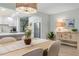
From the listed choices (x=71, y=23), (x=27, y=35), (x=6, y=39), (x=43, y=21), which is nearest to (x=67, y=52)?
(x=71, y=23)

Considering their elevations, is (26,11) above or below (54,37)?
above

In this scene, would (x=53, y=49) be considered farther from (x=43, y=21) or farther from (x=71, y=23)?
(x=71, y=23)

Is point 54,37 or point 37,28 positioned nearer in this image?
point 37,28

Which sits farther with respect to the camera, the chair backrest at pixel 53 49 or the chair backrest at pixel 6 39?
the chair backrest at pixel 6 39

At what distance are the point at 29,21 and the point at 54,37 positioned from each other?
3.28ft

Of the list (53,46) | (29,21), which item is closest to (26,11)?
(29,21)

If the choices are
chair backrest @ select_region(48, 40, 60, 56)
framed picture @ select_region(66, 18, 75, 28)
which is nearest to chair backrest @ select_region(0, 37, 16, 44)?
chair backrest @ select_region(48, 40, 60, 56)

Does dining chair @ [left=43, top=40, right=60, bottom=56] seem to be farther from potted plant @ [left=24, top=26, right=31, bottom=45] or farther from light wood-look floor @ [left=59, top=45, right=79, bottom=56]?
light wood-look floor @ [left=59, top=45, right=79, bottom=56]

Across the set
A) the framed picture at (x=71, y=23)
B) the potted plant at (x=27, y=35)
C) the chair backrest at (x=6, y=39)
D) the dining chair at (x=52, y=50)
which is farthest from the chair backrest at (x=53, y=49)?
the framed picture at (x=71, y=23)

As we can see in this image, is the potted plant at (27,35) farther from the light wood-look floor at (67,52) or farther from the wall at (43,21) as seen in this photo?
the light wood-look floor at (67,52)

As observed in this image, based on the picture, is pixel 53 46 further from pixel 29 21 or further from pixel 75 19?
pixel 75 19

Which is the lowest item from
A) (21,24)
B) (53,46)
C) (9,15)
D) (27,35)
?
(53,46)

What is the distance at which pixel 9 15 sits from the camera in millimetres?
2096

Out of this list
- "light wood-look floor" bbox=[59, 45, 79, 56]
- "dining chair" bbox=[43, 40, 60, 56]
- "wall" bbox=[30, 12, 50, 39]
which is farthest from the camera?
"light wood-look floor" bbox=[59, 45, 79, 56]
